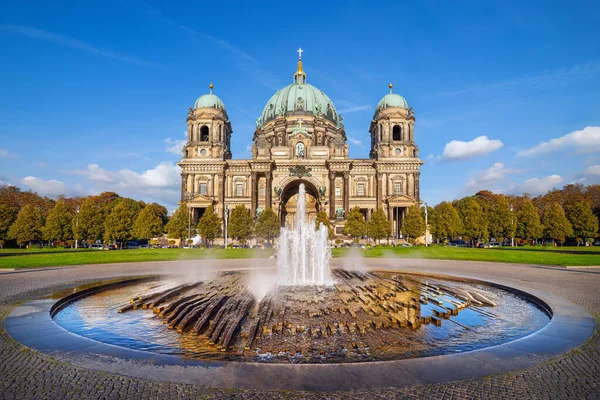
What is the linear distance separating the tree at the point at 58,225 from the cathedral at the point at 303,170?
19926 mm

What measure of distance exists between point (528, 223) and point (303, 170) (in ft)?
138

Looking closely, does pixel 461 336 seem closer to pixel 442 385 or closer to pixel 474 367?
pixel 474 367

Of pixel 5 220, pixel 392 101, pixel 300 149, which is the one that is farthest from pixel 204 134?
pixel 392 101

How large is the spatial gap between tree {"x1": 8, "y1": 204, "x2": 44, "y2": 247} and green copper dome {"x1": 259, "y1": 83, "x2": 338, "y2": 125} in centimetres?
4984

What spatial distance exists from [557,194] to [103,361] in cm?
10573

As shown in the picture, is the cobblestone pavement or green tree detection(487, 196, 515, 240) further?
green tree detection(487, 196, 515, 240)

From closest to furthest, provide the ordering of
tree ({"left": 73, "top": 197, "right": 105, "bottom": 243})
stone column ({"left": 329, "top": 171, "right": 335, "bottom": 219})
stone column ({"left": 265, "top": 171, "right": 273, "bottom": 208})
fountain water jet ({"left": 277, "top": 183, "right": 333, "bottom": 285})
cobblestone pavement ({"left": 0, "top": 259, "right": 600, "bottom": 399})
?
cobblestone pavement ({"left": 0, "top": 259, "right": 600, "bottom": 399}) < fountain water jet ({"left": 277, "top": 183, "right": 333, "bottom": 285}) < tree ({"left": 73, "top": 197, "right": 105, "bottom": 243}) < stone column ({"left": 329, "top": 171, "right": 335, "bottom": 219}) < stone column ({"left": 265, "top": 171, "right": 273, "bottom": 208})

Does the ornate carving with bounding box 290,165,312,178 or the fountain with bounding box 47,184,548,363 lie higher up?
the ornate carving with bounding box 290,165,312,178

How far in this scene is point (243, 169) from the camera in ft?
244

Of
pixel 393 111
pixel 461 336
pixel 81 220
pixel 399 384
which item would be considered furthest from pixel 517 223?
pixel 81 220

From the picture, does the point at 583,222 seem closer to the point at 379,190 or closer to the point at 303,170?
the point at 379,190

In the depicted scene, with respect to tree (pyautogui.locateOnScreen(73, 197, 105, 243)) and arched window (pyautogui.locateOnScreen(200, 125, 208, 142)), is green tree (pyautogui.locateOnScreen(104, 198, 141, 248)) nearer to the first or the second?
tree (pyautogui.locateOnScreen(73, 197, 105, 243))

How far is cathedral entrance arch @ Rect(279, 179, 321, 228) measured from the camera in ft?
251

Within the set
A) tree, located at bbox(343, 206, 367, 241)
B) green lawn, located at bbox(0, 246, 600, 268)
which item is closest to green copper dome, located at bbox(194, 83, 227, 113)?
tree, located at bbox(343, 206, 367, 241)
